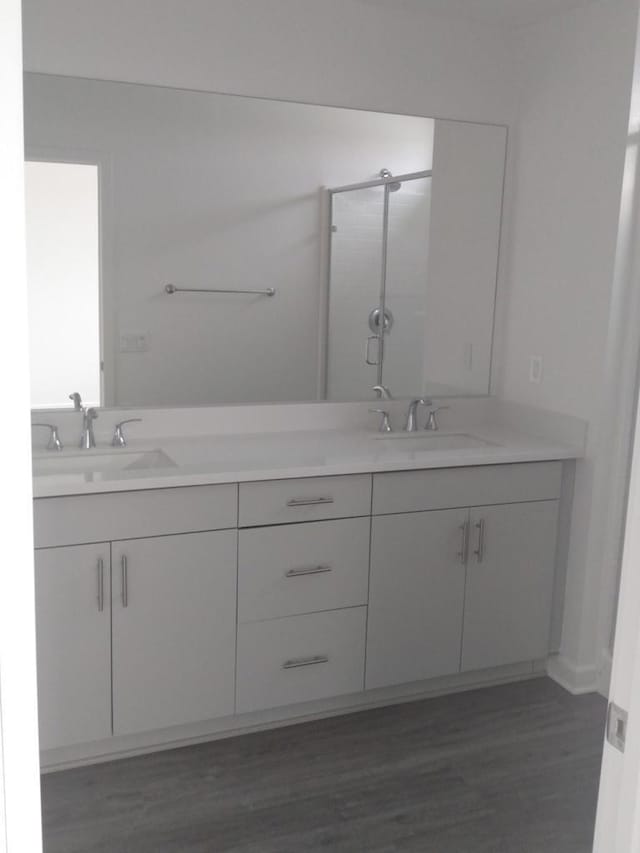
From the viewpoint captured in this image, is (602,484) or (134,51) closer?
(134,51)

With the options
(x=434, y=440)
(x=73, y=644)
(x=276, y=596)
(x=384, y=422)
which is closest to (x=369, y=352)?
(x=384, y=422)

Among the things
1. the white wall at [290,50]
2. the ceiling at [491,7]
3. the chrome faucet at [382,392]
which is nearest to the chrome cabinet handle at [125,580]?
the chrome faucet at [382,392]

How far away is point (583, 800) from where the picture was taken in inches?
97.2

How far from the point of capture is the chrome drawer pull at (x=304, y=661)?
2.71 meters

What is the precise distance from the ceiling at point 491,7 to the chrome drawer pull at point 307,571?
1.89 m

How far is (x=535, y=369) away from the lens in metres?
3.29

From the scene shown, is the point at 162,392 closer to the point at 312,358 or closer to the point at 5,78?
the point at 312,358

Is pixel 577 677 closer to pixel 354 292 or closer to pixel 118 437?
pixel 354 292

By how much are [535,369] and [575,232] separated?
52 cm

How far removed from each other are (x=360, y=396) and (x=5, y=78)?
8.28 feet

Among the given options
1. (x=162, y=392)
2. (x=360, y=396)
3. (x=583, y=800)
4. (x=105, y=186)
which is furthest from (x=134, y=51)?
(x=583, y=800)

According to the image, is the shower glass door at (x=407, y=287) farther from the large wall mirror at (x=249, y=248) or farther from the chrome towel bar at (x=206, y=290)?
the chrome towel bar at (x=206, y=290)

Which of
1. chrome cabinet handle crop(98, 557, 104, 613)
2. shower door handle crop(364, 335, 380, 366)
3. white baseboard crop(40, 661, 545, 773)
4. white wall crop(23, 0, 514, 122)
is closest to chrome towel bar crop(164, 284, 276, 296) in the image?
shower door handle crop(364, 335, 380, 366)

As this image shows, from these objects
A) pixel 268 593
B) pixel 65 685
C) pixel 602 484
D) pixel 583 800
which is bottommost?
pixel 583 800
